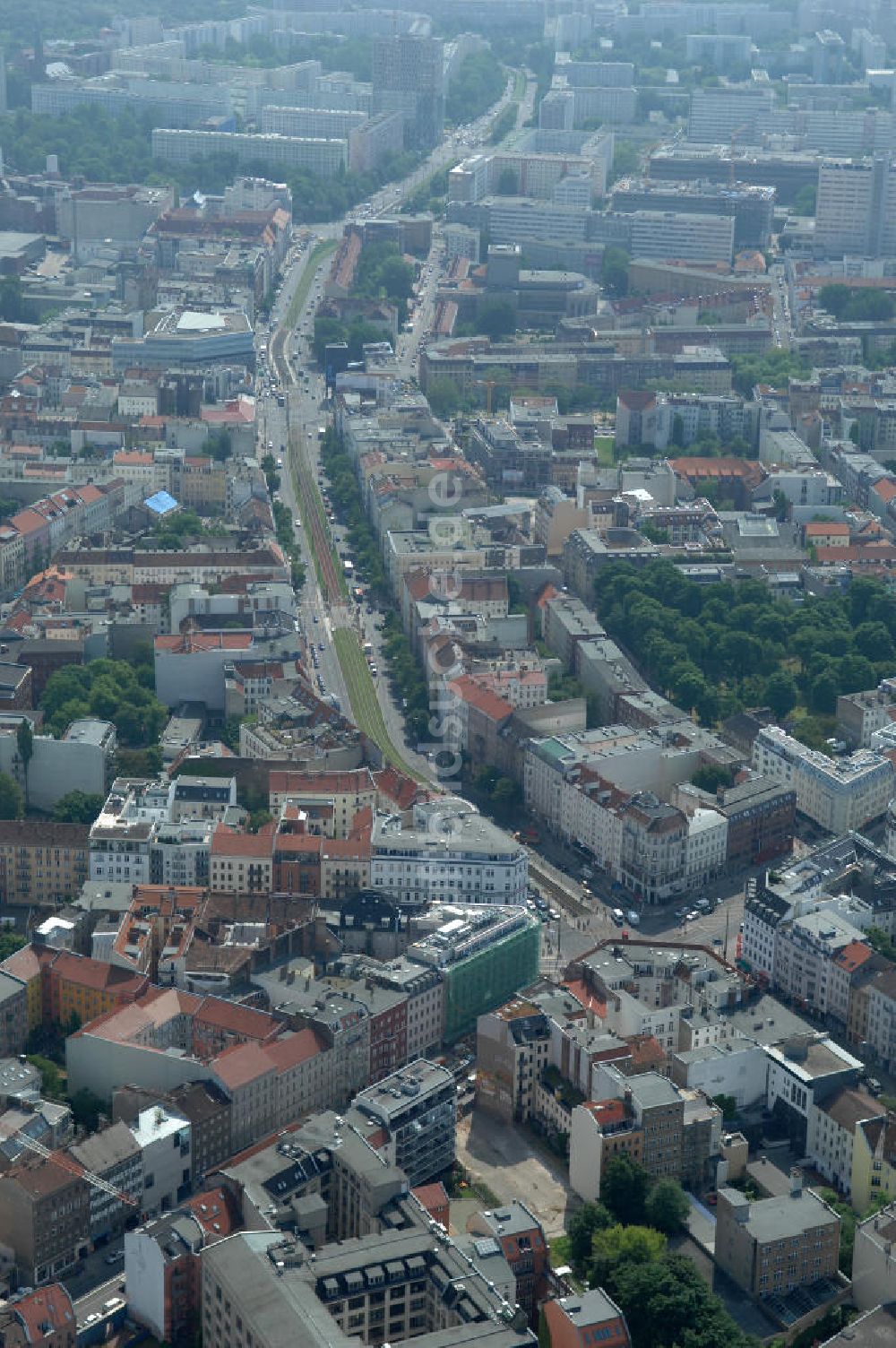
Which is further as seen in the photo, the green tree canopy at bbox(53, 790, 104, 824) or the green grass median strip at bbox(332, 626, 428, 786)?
the green grass median strip at bbox(332, 626, 428, 786)

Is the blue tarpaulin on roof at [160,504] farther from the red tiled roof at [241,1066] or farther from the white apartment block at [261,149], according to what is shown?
the white apartment block at [261,149]

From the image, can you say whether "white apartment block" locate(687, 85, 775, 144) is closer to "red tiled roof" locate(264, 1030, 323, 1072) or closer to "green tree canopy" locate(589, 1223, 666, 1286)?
"red tiled roof" locate(264, 1030, 323, 1072)

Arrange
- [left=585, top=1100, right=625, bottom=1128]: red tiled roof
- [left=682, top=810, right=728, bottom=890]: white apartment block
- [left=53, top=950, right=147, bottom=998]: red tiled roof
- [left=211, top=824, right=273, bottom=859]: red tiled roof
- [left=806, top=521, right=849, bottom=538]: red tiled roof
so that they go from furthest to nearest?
[left=806, top=521, right=849, bottom=538]: red tiled roof < [left=682, top=810, right=728, bottom=890]: white apartment block < [left=211, top=824, right=273, bottom=859]: red tiled roof < [left=53, top=950, right=147, bottom=998]: red tiled roof < [left=585, top=1100, right=625, bottom=1128]: red tiled roof

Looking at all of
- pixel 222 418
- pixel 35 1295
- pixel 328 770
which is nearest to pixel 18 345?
pixel 222 418

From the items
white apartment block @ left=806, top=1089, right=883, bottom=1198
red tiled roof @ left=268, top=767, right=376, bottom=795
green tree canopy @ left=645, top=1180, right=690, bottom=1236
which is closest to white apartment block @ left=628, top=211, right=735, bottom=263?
red tiled roof @ left=268, top=767, right=376, bottom=795

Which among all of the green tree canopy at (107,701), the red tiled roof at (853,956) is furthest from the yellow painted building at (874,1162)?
the green tree canopy at (107,701)

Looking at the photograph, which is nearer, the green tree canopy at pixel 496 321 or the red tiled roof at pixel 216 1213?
the red tiled roof at pixel 216 1213
